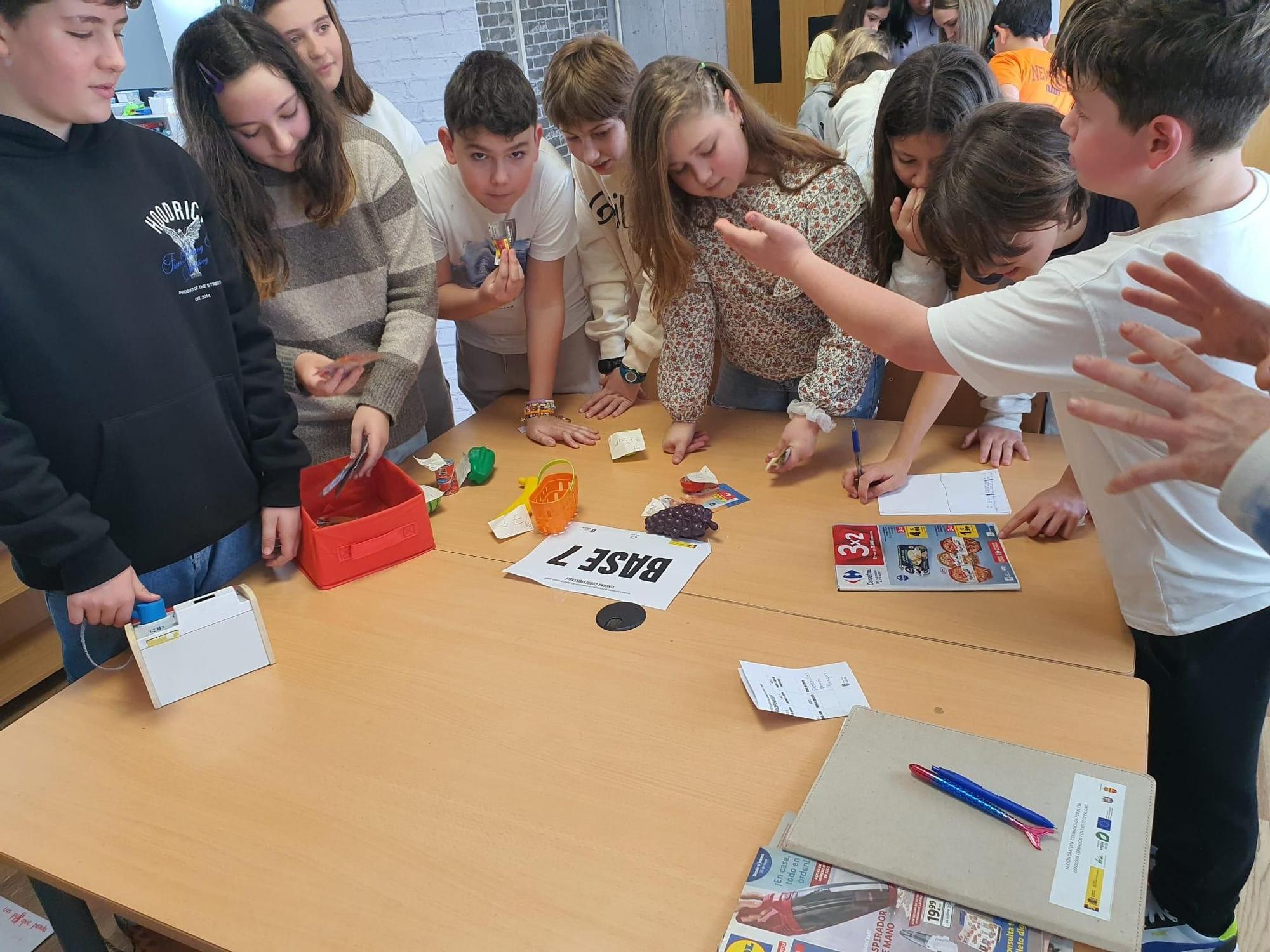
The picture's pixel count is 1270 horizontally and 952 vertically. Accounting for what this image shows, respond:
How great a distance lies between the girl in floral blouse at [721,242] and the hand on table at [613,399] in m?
0.19

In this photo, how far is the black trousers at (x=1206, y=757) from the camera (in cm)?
113

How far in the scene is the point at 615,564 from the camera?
138 centimetres

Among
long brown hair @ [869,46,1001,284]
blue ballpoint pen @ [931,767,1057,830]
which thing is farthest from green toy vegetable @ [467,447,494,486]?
blue ballpoint pen @ [931,767,1057,830]

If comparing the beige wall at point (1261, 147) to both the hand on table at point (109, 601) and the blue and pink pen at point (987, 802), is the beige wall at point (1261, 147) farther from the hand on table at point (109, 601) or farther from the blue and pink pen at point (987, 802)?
the hand on table at point (109, 601)

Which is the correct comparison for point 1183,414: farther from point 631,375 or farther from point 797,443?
point 631,375

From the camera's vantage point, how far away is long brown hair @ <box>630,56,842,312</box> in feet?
5.03

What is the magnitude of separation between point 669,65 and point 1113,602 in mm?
1167

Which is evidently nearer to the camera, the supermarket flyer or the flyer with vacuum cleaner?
the flyer with vacuum cleaner

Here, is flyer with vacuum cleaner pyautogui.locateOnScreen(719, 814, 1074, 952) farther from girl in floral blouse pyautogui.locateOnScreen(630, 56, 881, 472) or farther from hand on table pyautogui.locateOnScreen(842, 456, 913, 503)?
girl in floral blouse pyautogui.locateOnScreen(630, 56, 881, 472)

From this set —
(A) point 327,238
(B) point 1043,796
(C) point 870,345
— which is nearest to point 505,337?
(A) point 327,238

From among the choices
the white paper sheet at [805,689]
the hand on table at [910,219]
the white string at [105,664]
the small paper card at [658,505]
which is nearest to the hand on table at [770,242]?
the hand on table at [910,219]

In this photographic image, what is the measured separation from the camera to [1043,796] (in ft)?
2.79

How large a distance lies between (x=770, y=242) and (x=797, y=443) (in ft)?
1.53

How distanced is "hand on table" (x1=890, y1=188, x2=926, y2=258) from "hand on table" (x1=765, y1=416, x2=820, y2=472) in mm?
372
